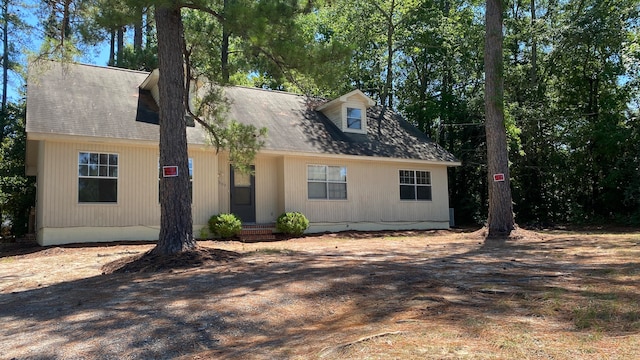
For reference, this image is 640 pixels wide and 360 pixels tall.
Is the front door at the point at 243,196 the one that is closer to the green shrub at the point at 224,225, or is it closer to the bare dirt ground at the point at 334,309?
the green shrub at the point at 224,225

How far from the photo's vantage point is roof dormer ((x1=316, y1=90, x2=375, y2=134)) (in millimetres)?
18275

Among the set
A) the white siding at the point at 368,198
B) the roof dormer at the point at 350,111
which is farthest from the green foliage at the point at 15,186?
the roof dormer at the point at 350,111

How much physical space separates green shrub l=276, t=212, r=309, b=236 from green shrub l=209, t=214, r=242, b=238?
129 cm

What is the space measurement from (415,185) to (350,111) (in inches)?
147

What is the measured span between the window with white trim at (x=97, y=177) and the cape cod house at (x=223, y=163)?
1.0 inches

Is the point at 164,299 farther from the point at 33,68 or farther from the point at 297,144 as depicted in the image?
the point at 297,144

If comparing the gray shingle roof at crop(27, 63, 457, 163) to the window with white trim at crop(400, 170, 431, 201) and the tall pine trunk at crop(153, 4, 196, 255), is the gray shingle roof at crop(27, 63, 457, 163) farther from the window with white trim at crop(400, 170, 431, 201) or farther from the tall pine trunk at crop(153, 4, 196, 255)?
the tall pine trunk at crop(153, 4, 196, 255)

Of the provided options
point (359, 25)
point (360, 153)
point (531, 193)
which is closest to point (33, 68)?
point (360, 153)

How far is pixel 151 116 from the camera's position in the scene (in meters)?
14.4

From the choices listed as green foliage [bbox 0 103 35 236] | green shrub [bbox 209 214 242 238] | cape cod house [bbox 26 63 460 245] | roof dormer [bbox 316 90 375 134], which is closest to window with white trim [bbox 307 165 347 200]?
cape cod house [bbox 26 63 460 245]

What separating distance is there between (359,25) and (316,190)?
12.7 meters

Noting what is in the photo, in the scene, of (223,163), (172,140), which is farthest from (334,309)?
(223,163)

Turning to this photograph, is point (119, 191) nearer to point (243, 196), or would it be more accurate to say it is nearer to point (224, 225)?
point (224, 225)

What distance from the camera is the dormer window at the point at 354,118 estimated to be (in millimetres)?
18547
